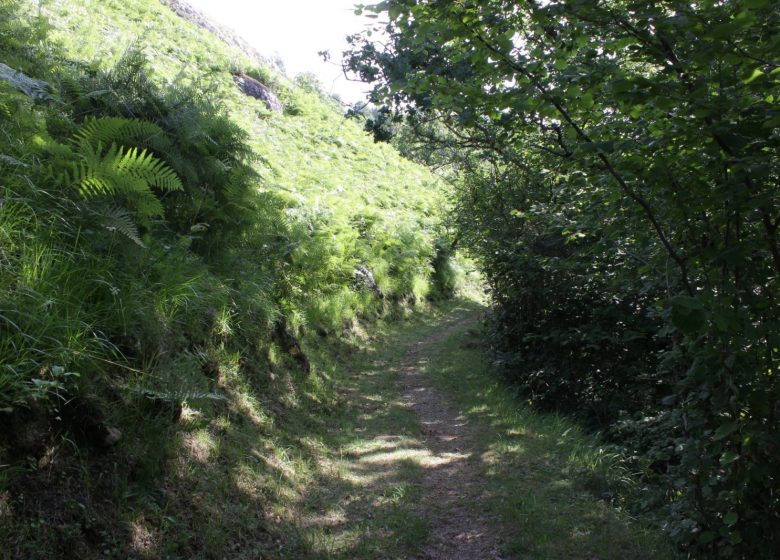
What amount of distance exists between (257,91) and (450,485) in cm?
1888

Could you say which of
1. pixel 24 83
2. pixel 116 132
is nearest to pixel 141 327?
pixel 116 132

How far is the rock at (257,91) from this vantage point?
20750mm

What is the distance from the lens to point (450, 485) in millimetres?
5980

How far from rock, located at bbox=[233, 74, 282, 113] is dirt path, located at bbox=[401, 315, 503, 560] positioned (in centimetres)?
1504

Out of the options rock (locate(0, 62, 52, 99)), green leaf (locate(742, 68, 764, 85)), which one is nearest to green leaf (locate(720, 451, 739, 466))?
green leaf (locate(742, 68, 764, 85))

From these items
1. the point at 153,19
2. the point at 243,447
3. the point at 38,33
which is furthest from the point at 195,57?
the point at 243,447

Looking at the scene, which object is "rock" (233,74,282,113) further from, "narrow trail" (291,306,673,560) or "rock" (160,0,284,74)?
"narrow trail" (291,306,673,560)

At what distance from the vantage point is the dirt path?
4801mm

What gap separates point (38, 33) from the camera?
6746 millimetres

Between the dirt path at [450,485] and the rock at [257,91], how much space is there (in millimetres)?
15043

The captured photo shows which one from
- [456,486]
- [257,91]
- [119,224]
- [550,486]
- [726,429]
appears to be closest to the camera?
[726,429]

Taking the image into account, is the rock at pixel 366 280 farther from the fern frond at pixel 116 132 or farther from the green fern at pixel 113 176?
the green fern at pixel 113 176

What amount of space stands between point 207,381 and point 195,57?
53.6 ft

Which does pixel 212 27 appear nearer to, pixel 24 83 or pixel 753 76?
pixel 24 83
